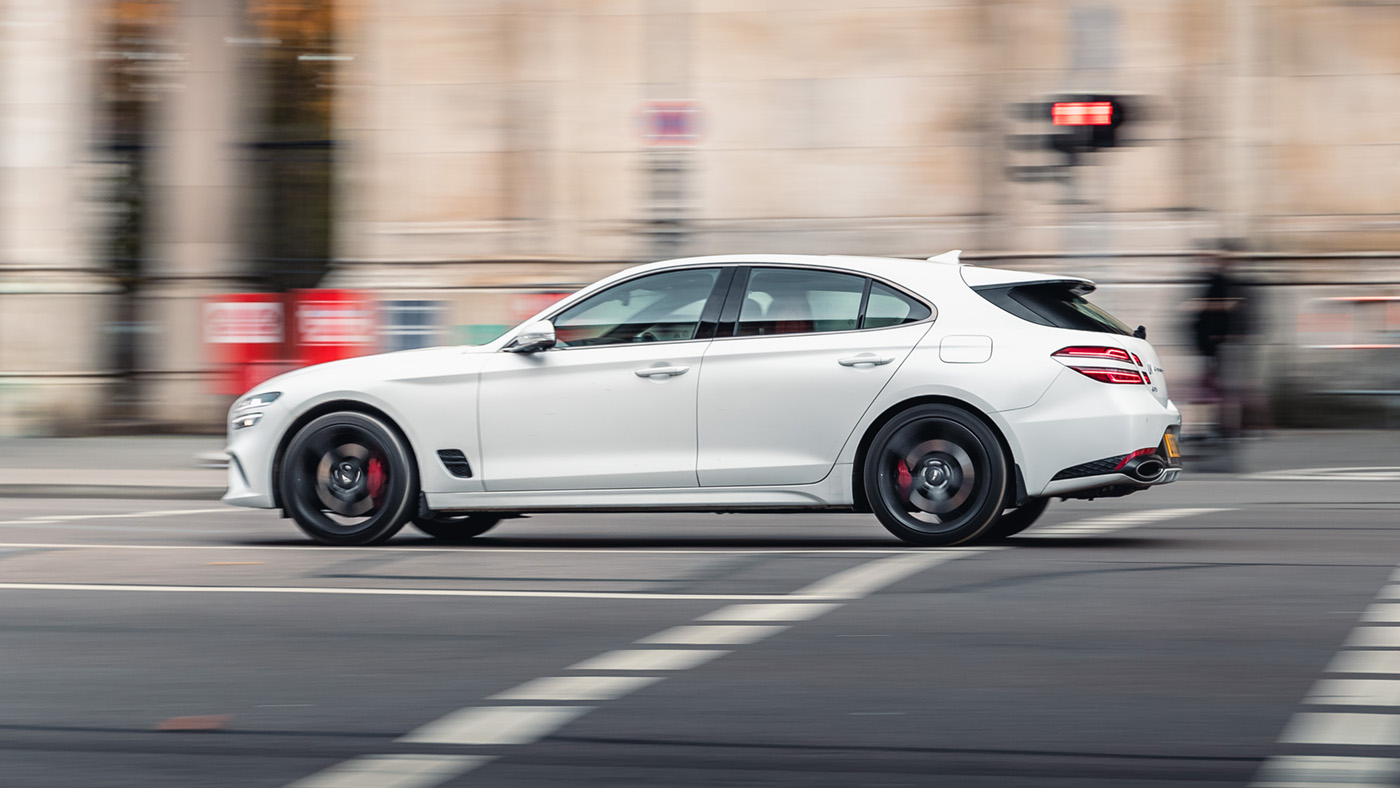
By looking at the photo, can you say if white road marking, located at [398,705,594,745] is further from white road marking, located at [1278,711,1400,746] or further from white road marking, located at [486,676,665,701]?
white road marking, located at [1278,711,1400,746]

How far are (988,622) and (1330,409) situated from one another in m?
12.3

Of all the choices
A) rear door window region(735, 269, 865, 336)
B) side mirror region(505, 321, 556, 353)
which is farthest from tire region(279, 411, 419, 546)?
rear door window region(735, 269, 865, 336)

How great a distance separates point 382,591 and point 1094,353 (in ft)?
11.2

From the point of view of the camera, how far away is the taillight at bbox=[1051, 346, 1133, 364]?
879 cm

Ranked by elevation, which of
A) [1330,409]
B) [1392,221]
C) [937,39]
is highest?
[937,39]

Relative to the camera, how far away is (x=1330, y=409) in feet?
59.0

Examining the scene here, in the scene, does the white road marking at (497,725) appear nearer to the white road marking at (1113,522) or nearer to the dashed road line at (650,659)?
the dashed road line at (650,659)

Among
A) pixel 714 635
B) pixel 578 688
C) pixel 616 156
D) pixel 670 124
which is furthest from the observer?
pixel 616 156

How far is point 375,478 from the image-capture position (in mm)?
9375

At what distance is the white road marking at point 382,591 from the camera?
7395mm

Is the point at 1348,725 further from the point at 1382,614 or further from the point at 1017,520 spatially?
the point at 1017,520

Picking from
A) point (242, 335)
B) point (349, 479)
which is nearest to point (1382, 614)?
point (349, 479)

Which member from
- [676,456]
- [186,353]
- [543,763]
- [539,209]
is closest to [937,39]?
[539,209]

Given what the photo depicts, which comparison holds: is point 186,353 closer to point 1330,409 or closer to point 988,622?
point 1330,409
